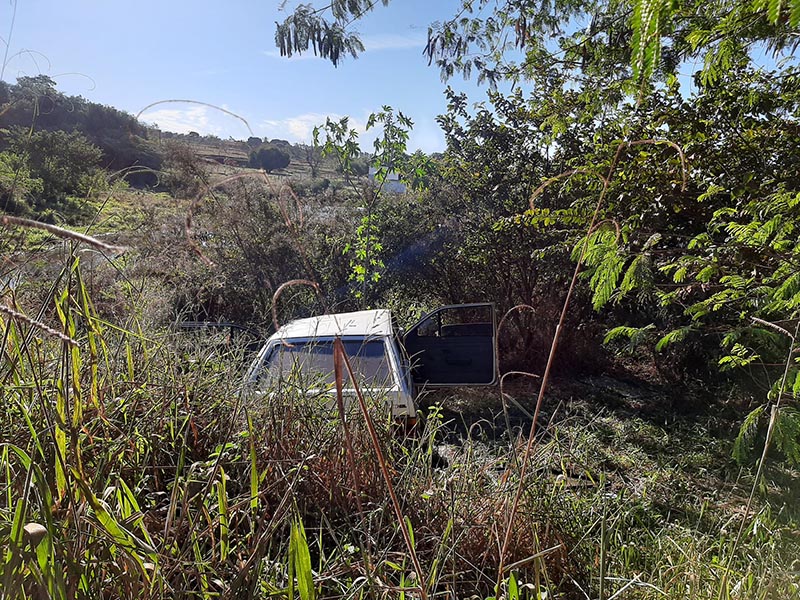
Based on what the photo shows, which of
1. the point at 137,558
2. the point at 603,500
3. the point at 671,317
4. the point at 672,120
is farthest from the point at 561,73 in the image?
the point at 137,558

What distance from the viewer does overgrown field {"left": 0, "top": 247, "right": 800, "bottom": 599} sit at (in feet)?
3.56

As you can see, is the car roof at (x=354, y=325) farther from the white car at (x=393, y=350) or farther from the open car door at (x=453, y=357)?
the open car door at (x=453, y=357)

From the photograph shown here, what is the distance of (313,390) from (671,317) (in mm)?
5348

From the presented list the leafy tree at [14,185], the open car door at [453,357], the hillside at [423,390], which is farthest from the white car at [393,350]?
the leafy tree at [14,185]

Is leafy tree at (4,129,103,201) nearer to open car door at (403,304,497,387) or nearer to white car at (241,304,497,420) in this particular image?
white car at (241,304,497,420)

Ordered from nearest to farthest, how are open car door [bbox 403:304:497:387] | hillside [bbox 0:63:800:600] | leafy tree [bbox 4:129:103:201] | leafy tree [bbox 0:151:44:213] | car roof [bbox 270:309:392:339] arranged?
1. hillside [bbox 0:63:800:600]
2. leafy tree [bbox 0:151:44:213]
3. leafy tree [bbox 4:129:103:201]
4. car roof [bbox 270:309:392:339]
5. open car door [bbox 403:304:497:387]

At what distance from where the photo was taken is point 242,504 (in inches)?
51.8

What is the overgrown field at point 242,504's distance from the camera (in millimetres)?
1086

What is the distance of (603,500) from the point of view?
7.56 feet

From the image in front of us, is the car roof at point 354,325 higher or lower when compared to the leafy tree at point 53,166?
lower

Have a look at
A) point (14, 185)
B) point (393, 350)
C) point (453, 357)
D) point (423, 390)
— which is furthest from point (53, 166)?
point (453, 357)

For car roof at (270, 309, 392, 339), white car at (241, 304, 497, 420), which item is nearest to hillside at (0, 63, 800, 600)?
white car at (241, 304, 497, 420)

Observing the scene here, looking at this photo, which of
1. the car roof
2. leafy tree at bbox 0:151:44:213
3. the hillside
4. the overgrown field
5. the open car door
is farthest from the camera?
the open car door

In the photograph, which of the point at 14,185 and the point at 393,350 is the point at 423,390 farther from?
the point at 14,185
